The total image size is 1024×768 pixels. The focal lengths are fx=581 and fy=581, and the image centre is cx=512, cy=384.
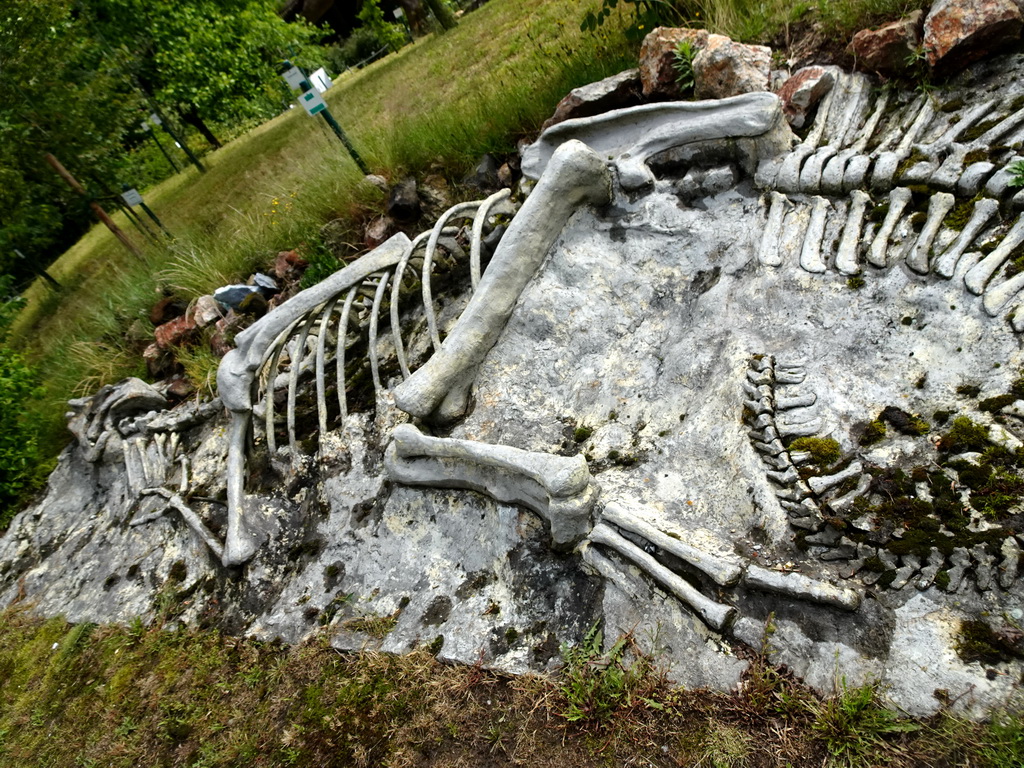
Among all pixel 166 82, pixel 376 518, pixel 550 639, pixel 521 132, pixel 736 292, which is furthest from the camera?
pixel 166 82

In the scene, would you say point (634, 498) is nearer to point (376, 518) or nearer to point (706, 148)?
point (376, 518)

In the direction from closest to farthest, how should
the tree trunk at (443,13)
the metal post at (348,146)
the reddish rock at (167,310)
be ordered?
the metal post at (348,146)
the reddish rock at (167,310)
the tree trunk at (443,13)

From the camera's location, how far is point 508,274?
11.0 feet

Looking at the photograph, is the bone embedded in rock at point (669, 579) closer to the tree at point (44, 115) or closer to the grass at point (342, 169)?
the grass at point (342, 169)

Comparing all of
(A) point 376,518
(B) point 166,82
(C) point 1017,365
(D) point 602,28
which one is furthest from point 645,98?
(B) point 166,82

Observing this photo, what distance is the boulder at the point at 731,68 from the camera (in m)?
3.91

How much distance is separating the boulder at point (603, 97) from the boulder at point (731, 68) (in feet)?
2.19

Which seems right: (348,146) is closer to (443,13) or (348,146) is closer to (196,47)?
(443,13)

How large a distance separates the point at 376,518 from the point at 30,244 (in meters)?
12.8

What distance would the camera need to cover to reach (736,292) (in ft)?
9.96

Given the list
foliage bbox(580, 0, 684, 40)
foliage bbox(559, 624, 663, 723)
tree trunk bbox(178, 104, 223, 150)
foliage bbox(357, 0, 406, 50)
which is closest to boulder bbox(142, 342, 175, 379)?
foliage bbox(580, 0, 684, 40)

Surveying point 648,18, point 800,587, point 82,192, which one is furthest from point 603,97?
point 82,192

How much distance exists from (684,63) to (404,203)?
278cm

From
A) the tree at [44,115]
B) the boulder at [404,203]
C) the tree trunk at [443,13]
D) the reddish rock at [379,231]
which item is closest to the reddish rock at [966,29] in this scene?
the boulder at [404,203]
